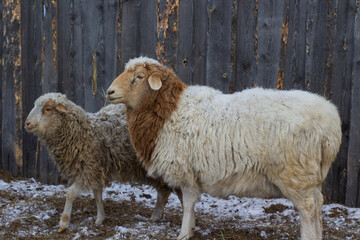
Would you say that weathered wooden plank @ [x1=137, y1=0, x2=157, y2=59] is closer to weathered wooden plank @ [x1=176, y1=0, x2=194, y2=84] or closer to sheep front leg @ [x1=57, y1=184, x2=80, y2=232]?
weathered wooden plank @ [x1=176, y1=0, x2=194, y2=84]

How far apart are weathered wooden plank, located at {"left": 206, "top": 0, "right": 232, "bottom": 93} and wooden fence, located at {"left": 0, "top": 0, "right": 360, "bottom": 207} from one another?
14 millimetres

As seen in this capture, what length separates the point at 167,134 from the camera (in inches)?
179

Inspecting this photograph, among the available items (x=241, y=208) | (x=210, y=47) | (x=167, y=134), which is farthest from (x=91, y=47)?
(x=241, y=208)

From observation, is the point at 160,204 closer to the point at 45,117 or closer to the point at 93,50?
the point at 45,117

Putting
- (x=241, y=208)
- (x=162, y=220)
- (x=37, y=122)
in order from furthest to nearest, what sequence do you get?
(x=241, y=208) → (x=162, y=220) → (x=37, y=122)

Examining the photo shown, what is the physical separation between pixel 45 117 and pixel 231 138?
7.46 feet

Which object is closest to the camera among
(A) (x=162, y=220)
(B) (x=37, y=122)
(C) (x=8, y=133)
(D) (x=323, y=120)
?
(D) (x=323, y=120)

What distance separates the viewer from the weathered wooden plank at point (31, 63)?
23.1ft

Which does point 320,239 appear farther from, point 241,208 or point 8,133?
point 8,133

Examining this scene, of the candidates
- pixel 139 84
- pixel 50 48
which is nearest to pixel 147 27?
pixel 50 48

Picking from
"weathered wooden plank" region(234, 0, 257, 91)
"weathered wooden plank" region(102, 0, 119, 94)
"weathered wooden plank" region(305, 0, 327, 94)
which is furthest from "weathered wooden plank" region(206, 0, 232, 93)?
"weathered wooden plank" region(102, 0, 119, 94)

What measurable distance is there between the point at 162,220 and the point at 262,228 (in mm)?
1249

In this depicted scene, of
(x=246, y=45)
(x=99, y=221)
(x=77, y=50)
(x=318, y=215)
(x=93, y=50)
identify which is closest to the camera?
(x=318, y=215)

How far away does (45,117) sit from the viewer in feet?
16.7
